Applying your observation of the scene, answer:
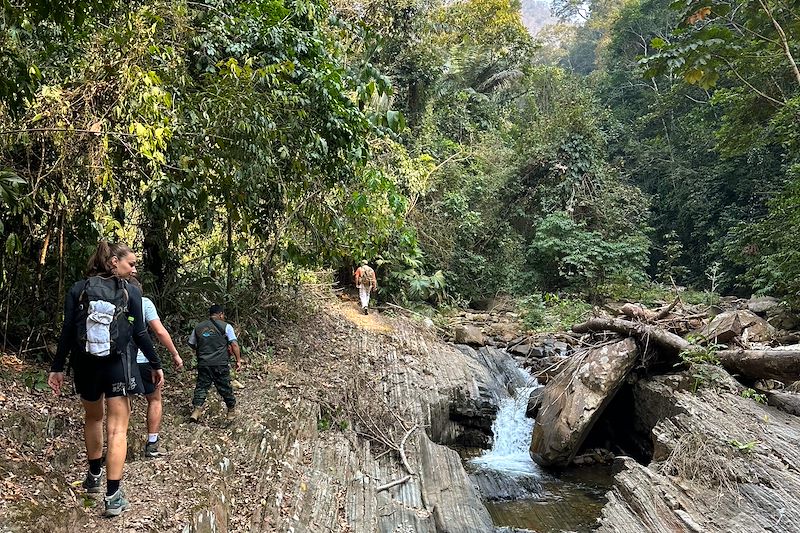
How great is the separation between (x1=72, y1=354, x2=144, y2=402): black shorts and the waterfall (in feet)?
23.5

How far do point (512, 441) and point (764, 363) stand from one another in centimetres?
459

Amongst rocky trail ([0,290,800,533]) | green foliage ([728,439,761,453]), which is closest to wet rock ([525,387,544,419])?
rocky trail ([0,290,800,533])

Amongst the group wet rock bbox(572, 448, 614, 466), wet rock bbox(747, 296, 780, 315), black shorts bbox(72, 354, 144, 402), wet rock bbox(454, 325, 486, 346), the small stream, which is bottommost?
the small stream

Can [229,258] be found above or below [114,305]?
above

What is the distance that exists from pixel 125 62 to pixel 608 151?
2810cm

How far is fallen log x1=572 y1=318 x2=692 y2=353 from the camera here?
8844mm

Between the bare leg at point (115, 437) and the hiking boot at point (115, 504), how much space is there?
0.12m

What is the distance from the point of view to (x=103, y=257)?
12.5 feet

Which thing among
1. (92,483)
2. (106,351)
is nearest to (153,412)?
(92,483)

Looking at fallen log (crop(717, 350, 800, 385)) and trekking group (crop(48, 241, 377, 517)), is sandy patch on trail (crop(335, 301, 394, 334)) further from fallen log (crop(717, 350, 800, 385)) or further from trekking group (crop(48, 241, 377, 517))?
trekking group (crop(48, 241, 377, 517))

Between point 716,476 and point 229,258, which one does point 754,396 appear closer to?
point 716,476

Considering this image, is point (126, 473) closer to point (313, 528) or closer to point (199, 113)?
point (313, 528)

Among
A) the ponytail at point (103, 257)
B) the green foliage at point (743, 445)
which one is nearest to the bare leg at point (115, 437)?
the ponytail at point (103, 257)

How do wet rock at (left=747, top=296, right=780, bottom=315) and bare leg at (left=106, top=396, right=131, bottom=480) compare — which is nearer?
bare leg at (left=106, top=396, right=131, bottom=480)
